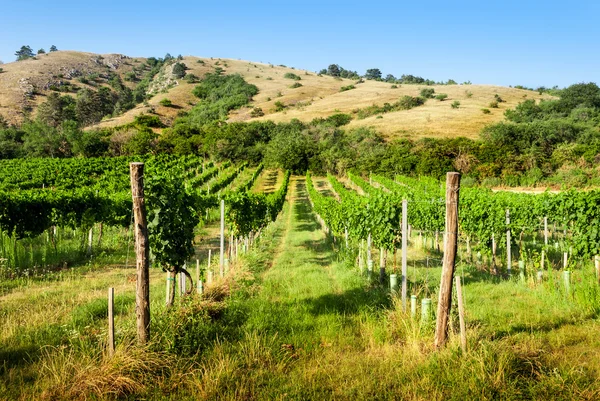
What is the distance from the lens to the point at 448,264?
4.76 m

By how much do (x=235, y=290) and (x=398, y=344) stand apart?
351cm

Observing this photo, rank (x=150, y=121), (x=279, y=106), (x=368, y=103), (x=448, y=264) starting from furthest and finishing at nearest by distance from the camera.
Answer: (x=279, y=106) < (x=368, y=103) < (x=150, y=121) < (x=448, y=264)

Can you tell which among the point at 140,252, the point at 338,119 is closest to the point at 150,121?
the point at 338,119

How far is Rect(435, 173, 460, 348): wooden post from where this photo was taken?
4.67 meters

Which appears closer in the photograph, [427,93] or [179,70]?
[427,93]

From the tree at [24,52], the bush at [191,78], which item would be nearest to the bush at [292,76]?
the bush at [191,78]

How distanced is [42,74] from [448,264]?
5140 inches

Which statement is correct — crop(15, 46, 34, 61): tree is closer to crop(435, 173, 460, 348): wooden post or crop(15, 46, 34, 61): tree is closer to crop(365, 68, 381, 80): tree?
crop(365, 68, 381, 80): tree

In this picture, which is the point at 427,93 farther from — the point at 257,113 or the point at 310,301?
the point at 310,301

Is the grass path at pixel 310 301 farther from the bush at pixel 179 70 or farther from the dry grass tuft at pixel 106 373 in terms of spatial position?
the bush at pixel 179 70

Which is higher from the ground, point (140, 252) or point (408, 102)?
point (408, 102)

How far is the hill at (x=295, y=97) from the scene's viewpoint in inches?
2422

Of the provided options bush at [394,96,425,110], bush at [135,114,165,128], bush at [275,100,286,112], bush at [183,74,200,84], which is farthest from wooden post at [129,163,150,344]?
bush at [183,74,200,84]

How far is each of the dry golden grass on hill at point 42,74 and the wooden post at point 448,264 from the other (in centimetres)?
9542
